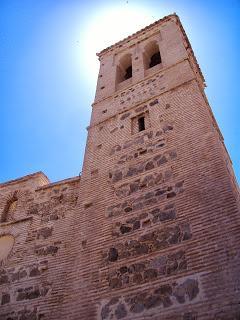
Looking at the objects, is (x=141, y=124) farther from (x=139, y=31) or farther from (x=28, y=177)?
(x=139, y=31)

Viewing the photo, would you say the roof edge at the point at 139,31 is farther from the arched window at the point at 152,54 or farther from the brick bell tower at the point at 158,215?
the brick bell tower at the point at 158,215

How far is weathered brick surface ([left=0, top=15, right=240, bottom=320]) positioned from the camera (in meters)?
5.36

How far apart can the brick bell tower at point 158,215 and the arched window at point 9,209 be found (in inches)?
91.7

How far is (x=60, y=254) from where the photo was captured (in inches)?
299

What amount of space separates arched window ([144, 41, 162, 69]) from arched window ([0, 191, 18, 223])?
21.1 feet

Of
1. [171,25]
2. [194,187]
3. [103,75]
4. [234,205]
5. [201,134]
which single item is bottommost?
[234,205]

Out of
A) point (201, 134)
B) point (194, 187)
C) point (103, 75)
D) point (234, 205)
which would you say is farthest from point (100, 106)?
point (234, 205)

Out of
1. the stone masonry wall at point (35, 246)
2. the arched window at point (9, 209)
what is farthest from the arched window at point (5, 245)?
the arched window at point (9, 209)

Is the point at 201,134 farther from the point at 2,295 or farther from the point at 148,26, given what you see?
the point at 148,26

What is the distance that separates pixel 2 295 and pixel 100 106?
588 cm

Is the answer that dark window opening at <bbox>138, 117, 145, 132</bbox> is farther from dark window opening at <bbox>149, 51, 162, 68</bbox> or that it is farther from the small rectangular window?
dark window opening at <bbox>149, 51, 162, 68</bbox>

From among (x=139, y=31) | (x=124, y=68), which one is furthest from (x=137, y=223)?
(x=139, y=31)

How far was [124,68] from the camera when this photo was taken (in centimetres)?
1354

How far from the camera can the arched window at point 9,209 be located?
9.36 metres
